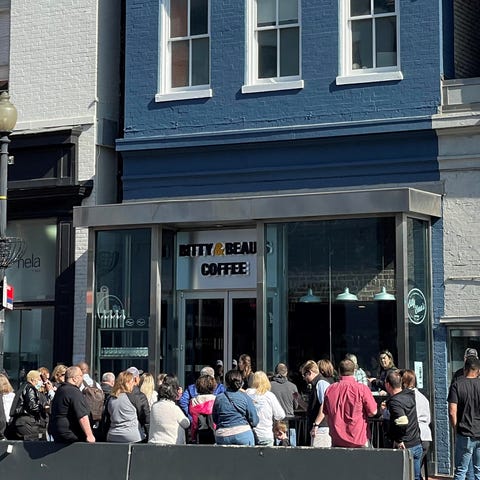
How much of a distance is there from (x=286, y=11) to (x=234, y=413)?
896 centimetres

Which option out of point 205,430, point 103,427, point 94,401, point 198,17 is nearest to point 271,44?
point 198,17

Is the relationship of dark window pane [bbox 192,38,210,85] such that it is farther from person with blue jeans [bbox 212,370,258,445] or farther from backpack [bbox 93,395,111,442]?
person with blue jeans [bbox 212,370,258,445]

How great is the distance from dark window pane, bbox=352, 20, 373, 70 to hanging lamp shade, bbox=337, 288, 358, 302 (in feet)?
12.7

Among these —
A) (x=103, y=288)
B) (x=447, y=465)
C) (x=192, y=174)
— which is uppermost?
(x=192, y=174)

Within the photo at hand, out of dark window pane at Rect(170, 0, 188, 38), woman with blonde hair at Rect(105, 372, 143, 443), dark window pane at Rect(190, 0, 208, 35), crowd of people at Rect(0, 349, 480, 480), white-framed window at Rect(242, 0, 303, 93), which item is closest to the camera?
crowd of people at Rect(0, 349, 480, 480)

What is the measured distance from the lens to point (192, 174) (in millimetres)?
20641

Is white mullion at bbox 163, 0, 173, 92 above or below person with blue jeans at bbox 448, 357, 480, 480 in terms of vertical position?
above

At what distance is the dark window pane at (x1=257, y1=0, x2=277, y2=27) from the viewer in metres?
20.4

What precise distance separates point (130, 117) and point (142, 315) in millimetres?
3732

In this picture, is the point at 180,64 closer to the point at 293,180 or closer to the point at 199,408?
the point at 293,180

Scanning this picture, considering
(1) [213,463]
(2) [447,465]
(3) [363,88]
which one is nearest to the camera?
(1) [213,463]

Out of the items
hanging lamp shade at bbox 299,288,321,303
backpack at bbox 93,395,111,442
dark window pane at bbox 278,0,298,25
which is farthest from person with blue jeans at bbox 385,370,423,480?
dark window pane at bbox 278,0,298,25

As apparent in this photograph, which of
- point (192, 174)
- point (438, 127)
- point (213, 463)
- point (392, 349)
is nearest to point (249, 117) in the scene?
point (192, 174)

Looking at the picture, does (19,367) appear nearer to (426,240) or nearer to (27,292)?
(27,292)
